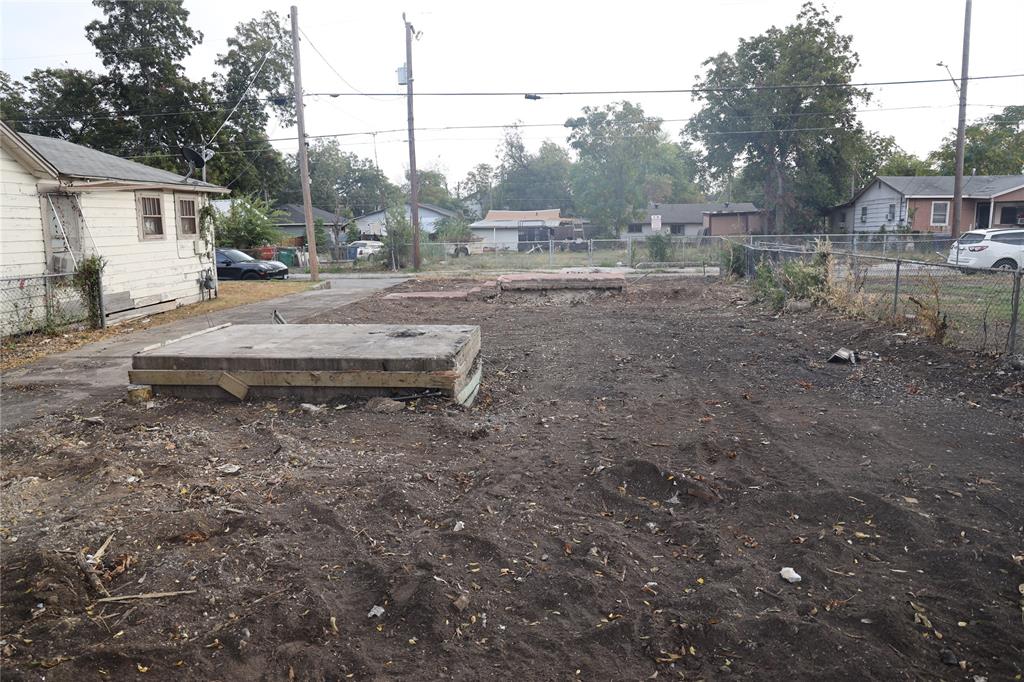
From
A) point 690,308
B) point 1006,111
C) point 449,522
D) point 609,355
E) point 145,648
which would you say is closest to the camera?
point 145,648

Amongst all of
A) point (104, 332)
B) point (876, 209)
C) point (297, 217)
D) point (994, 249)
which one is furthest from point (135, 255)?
point (297, 217)

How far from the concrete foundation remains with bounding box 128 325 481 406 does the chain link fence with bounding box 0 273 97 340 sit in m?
6.21

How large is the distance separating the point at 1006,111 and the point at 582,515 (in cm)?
6482

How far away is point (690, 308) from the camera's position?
1597 centimetres

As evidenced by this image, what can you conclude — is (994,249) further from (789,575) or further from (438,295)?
(789,575)

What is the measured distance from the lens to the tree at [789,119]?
4388 cm

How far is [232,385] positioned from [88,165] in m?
10.6

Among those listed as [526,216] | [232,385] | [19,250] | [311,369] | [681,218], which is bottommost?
[232,385]

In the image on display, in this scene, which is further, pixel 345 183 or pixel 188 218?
pixel 345 183

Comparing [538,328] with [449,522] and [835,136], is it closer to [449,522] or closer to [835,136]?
[449,522]

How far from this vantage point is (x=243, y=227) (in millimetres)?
33562

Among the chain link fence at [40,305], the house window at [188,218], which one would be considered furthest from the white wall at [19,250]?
the house window at [188,218]

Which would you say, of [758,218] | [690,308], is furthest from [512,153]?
[690,308]

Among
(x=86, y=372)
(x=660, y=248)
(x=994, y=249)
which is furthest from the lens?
(x=660, y=248)
